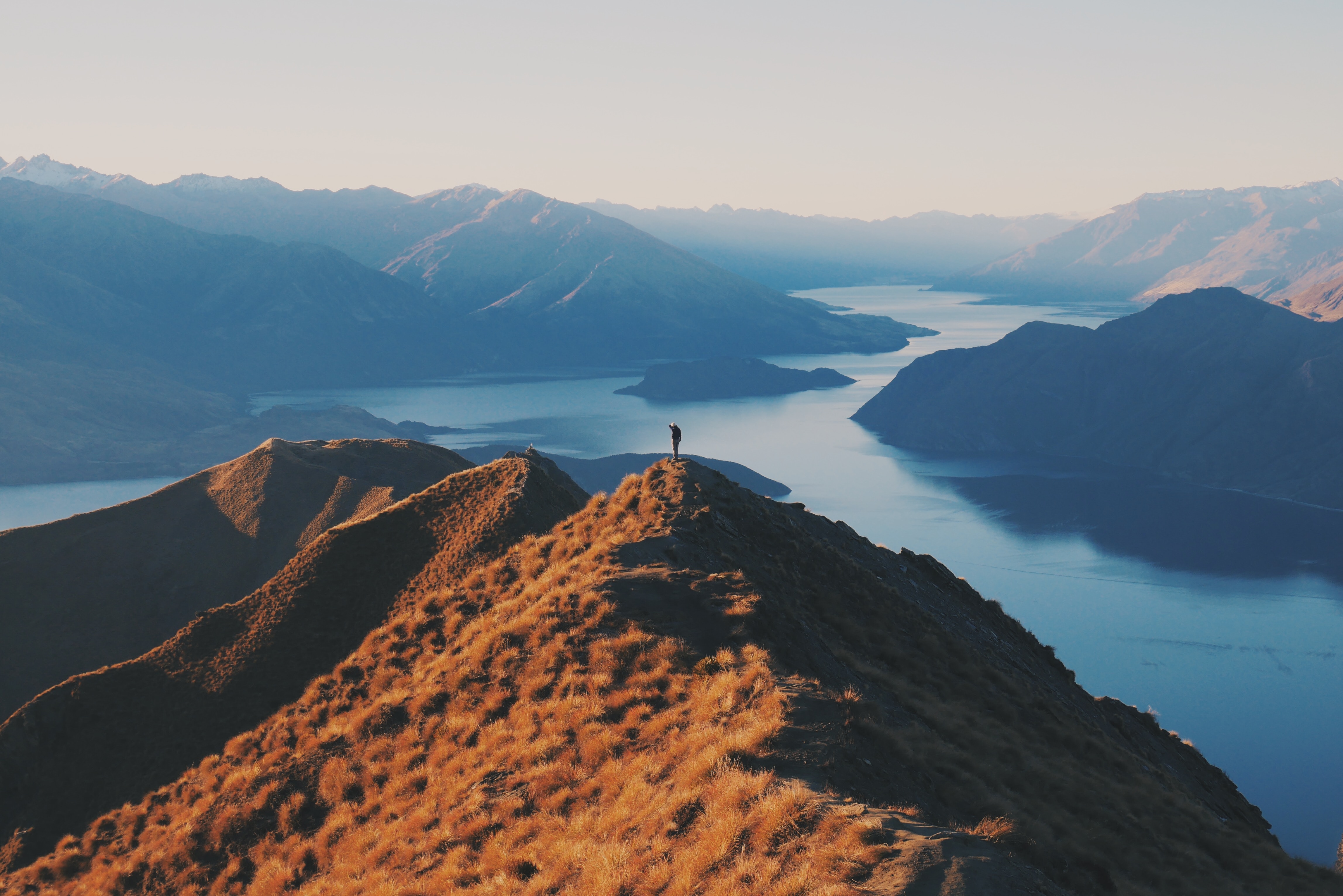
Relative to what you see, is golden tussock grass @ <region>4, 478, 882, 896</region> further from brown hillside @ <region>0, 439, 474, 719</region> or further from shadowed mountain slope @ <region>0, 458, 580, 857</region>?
brown hillside @ <region>0, 439, 474, 719</region>

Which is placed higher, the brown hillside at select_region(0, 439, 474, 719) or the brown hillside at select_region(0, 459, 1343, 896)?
the brown hillside at select_region(0, 459, 1343, 896)

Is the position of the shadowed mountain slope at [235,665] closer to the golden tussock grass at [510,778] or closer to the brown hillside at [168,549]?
the golden tussock grass at [510,778]

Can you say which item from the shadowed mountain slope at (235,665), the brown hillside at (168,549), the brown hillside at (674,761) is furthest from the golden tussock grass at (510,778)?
the brown hillside at (168,549)

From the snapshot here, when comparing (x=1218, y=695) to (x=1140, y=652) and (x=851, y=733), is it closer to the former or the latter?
(x=1140, y=652)

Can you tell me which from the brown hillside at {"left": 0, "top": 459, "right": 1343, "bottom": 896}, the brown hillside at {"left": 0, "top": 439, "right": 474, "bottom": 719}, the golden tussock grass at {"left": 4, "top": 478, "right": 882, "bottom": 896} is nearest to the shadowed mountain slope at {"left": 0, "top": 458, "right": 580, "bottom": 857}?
the brown hillside at {"left": 0, "top": 459, "right": 1343, "bottom": 896}

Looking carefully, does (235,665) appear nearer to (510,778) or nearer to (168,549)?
(510,778)

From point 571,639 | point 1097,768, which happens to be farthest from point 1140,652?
point 571,639

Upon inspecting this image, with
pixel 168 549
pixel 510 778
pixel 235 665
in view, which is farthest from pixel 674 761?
pixel 168 549
